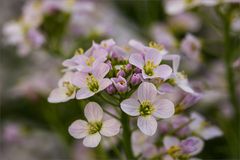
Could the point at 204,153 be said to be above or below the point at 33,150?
below

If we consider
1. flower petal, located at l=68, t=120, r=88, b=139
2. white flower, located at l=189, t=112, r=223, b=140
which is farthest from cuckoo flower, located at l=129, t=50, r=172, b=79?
white flower, located at l=189, t=112, r=223, b=140

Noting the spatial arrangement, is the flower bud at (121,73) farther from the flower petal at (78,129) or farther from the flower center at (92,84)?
the flower petal at (78,129)

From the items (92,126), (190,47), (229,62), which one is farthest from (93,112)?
(229,62)

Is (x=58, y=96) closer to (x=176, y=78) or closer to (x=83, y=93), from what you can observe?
(x=83, y=93)

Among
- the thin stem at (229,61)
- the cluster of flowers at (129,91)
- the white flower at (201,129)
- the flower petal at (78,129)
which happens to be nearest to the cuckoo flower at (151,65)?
the cluster of flowers at (129,91)

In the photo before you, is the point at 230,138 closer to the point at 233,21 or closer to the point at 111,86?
the point at 233,21

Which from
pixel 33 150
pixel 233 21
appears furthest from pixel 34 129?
pixel 233 21

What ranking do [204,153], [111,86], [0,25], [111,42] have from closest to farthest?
[111,86], [111,42], [204,153], [0,25]
